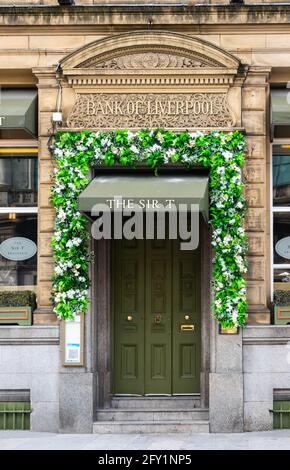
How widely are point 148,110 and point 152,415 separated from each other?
198 inches

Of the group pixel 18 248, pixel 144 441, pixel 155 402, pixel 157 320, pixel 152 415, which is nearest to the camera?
pixel 144 441

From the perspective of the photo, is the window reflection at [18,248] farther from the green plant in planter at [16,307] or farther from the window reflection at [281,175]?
the window reflection at [281,175]

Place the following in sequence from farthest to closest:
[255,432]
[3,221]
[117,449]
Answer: [3,221]
[255,432]
[117,449]

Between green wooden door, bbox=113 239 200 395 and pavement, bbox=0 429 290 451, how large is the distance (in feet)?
4.67

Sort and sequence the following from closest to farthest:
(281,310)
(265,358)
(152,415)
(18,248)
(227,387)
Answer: (227,387)
(265,358)
(281,310)
(152,415)
(18,248)

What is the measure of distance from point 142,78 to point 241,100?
1.67 meters

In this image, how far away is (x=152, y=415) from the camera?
12.1 metres

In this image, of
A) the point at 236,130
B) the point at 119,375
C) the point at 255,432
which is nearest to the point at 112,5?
the point at 236,130

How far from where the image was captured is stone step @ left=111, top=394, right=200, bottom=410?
12578mm

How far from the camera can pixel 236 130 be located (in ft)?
39.3

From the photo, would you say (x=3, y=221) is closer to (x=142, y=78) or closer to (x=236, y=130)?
(x=142, y=78)

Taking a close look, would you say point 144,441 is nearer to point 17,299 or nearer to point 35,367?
point 35,367

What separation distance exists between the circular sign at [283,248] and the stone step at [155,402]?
9.39ft

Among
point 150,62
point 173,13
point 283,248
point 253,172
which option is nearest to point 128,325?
point 283,248
